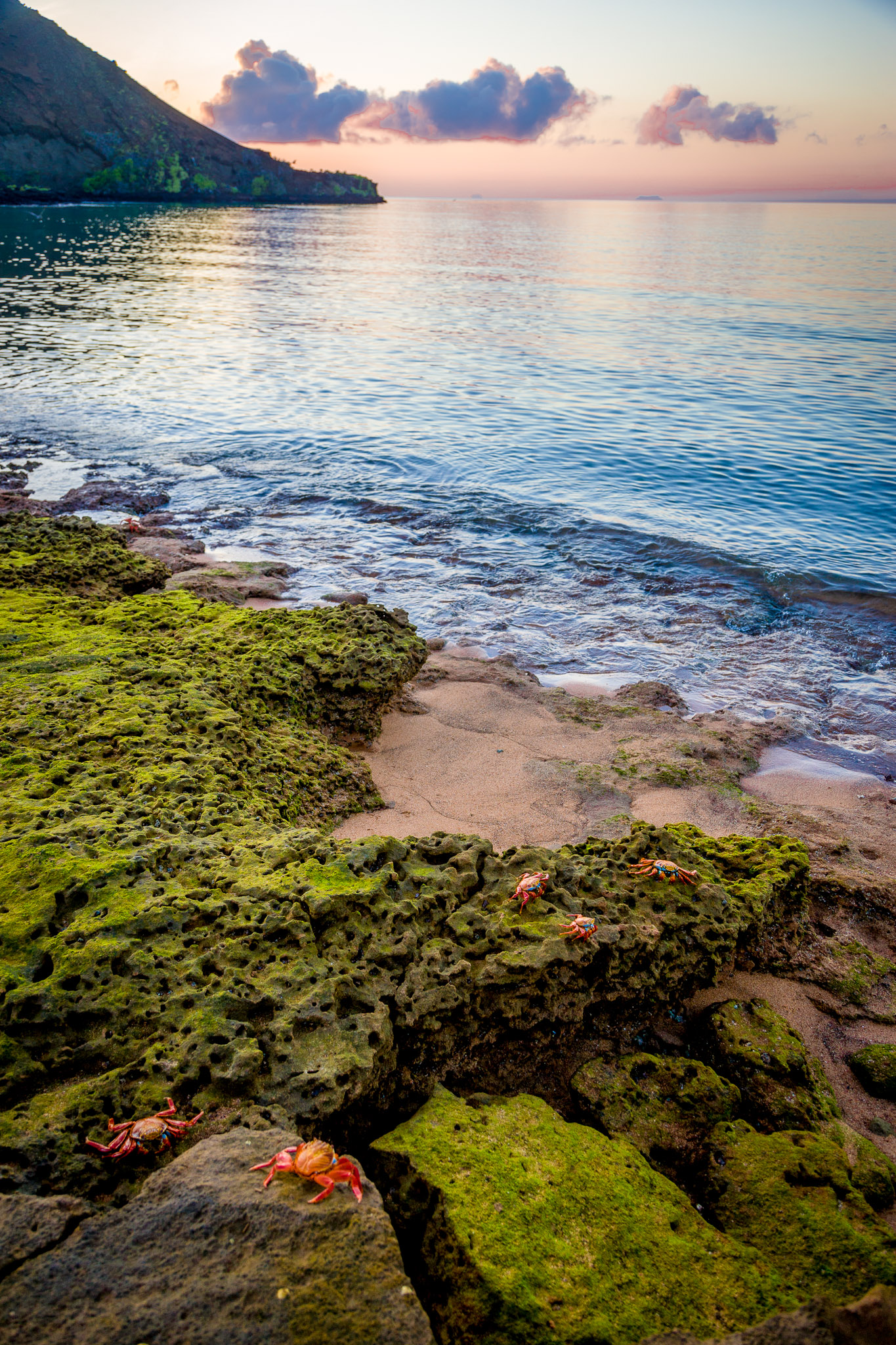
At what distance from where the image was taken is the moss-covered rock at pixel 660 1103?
10.6 ft

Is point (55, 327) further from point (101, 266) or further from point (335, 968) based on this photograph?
point (335, 968)

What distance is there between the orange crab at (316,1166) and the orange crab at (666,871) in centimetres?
228

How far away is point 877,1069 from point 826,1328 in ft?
6.92

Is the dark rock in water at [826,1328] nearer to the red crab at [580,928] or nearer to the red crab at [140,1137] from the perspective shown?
the red crab at [580,928]

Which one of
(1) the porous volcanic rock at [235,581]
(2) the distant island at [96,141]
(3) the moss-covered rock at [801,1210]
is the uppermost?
(2) the distant island at [96,141]

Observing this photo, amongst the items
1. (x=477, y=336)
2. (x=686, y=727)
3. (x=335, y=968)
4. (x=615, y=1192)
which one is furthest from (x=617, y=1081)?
(x=477, y=336)

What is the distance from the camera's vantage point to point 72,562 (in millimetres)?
7617

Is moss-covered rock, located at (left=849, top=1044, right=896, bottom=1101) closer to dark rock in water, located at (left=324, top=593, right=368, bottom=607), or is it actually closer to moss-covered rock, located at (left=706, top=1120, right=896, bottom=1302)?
moss-covered rock, located at (left=706, top=1120, right=896, bottom=1302)

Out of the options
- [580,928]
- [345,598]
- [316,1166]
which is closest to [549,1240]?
[316,1166]

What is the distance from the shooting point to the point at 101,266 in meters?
44.4

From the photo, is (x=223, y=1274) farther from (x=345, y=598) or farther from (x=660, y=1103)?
(x=345, y=598)

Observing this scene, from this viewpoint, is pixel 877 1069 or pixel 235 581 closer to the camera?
pixel 877 1069

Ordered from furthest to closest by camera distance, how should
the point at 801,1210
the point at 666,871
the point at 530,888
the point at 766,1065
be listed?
the point at 666,871, the point at 530,888, the point at 766,1065, the point at 801,1210

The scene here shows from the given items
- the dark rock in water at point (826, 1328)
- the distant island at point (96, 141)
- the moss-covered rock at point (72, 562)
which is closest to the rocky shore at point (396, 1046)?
the dark rock in water at point (826, 1328)
